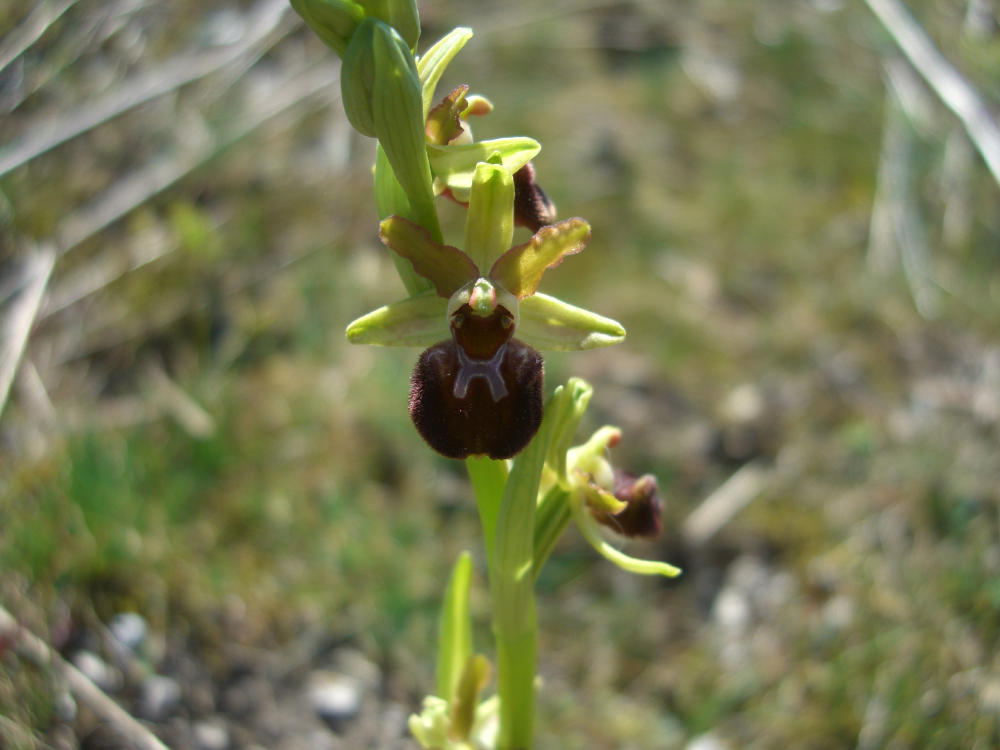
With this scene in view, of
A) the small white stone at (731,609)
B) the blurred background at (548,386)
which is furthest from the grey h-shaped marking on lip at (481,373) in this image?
the small white stone at (731,609)

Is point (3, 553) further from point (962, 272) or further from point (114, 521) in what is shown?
point (962, 272)

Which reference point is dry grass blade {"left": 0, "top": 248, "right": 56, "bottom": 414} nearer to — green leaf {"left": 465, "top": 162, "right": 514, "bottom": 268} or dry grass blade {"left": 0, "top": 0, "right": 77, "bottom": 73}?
dry grass blade {"left": 0, "top": 0, "right": 77, "bottom": 73}

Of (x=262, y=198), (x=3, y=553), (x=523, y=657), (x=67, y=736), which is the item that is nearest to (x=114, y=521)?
(x=3, y=553)

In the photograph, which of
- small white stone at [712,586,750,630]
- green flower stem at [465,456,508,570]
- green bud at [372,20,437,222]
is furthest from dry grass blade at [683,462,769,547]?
green bud at [372,20,437,222]

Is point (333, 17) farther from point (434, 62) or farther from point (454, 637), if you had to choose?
point (454, 637)

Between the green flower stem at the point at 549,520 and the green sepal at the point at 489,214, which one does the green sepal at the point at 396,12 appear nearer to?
the green sepal at the point at 489,214
